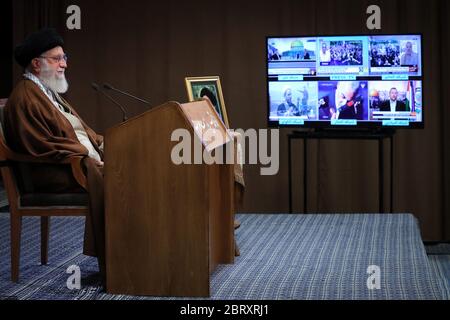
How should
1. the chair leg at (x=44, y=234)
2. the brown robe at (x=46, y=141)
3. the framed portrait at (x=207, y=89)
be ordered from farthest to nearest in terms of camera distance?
the framed portrait at (x=207, y=89), the chair leg at (x=44, y=234), the brown robe at (x=46, y=141)

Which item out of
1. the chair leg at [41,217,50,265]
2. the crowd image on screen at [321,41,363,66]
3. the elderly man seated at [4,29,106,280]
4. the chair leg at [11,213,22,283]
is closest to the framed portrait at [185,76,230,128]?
the crowd image on screen at [321,41,363,66]

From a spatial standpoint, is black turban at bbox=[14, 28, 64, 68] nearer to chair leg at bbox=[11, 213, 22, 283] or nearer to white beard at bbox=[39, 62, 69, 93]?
white beard at bbox=[39, 62, 69, 93]

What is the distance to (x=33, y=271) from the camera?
4.58 metres

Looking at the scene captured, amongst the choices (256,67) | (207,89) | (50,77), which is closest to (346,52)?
(207,89)

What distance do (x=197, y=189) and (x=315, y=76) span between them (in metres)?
3.29

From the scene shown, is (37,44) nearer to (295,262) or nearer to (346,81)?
(295,262)

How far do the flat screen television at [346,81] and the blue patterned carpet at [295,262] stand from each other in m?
0.88

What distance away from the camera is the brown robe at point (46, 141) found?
13.5 feet

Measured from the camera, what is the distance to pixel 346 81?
267 inches

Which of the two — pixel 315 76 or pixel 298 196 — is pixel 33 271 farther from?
pixel 298 196

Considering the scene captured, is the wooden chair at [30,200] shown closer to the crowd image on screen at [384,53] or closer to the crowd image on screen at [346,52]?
the crowd image on screen at [346,52]

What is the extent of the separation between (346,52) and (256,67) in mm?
1525

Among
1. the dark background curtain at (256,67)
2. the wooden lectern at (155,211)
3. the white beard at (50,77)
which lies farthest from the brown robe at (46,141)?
the dark background curtain at (256,67)

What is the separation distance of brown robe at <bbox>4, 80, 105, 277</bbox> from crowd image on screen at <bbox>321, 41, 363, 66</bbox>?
2931 mm
